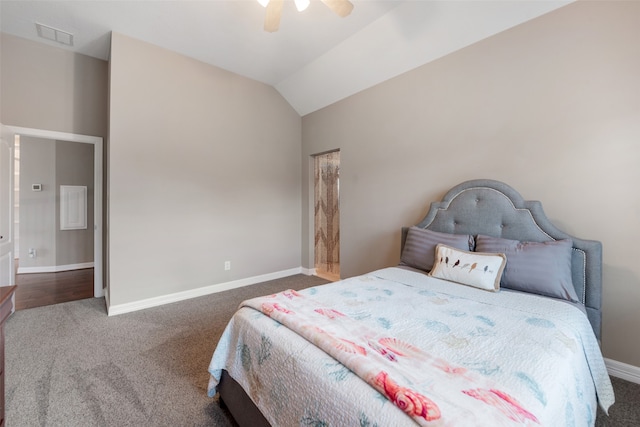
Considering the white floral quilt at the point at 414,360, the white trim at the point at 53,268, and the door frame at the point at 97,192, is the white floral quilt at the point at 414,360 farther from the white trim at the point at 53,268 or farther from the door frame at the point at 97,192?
the white trim at the point at 53,268

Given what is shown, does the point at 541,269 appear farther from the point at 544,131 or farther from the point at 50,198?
the point at 50,198

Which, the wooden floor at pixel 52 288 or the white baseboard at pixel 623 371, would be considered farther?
the wooden floor at pixel 52 288

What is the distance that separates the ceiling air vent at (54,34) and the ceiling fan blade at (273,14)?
7.95ft

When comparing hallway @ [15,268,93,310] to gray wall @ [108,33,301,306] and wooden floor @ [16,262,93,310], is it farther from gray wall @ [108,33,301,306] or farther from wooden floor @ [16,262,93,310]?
gray wall @ [108,33,301,306]

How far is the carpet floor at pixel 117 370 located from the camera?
150 centimetres

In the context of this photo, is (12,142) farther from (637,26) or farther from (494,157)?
(637,26)

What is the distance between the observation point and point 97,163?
3326 mm

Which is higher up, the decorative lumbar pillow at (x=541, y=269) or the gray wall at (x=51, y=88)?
the gray wall at (x=51, y=88)

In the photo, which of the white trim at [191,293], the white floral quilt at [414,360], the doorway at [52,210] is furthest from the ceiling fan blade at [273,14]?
the doorway at [52,210]

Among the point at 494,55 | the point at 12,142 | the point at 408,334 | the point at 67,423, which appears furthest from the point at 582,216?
the point at 12,142

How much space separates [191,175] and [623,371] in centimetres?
439

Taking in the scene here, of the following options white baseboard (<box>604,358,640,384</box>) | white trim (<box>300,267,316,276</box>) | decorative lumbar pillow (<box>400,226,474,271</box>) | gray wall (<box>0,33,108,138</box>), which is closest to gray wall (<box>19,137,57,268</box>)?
gray wall (<box>0,33,108,138</box>)

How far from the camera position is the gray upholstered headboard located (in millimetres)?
1812

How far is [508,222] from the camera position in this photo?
2.19m
